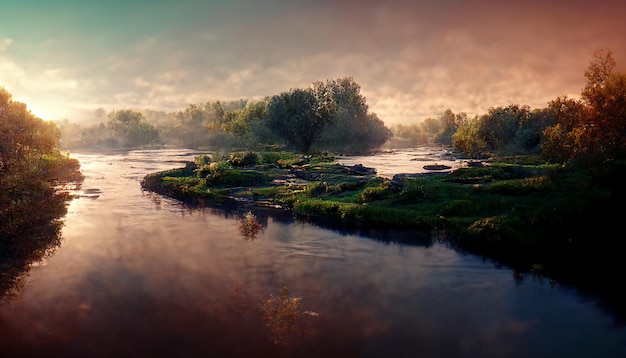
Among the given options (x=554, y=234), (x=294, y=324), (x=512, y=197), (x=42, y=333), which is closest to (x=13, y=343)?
(x=42, y=333)

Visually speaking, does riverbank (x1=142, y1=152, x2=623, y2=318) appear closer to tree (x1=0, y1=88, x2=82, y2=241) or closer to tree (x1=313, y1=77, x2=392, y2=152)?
tree (x1=0, y1=88, x2=82, y2=241)

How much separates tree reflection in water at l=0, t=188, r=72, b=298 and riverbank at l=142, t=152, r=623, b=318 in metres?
15.5

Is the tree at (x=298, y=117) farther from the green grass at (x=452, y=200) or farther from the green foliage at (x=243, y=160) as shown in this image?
the green grass at (x=452, y=200)

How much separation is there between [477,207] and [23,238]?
37.9 meters

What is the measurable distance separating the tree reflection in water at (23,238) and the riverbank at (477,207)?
1552 cm

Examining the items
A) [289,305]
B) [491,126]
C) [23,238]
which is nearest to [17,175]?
[23,238]

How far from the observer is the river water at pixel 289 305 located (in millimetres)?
17234

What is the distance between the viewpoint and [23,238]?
3262 cm

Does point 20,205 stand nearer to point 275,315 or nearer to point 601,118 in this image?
point 275,315

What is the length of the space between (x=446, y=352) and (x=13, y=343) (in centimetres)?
1779

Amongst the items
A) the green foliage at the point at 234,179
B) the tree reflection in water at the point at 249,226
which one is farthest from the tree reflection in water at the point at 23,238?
the green foliage at the point at 234,179

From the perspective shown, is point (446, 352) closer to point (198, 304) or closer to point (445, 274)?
point (445, 274)

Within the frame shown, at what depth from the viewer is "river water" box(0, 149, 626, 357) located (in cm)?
1723

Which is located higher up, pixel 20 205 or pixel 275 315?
pixel 20 205
